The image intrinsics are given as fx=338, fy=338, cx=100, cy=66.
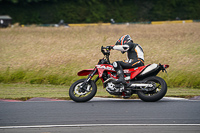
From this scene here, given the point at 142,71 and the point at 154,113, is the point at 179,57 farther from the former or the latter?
the point at 154,113

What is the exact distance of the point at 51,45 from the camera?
74.3ft

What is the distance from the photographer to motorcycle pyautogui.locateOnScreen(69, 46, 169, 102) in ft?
28.5

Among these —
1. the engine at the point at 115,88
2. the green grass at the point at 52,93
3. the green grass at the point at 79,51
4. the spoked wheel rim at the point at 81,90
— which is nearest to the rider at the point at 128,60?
the engine at the point at 115,88

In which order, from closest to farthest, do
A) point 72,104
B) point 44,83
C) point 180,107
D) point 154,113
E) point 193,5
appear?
point 154,113 → point 180,107 → point 72,104 → point 44,83 → point 193,5

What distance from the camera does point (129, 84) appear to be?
8.91m

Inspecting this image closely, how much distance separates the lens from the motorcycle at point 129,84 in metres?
8.69

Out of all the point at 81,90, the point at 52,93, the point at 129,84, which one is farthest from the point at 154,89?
the point at 52,93

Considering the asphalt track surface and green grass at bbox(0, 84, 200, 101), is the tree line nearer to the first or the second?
green grass at bbox(0, 84, 200, 101)

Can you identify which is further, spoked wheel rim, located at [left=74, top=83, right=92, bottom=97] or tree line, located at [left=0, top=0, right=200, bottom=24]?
tree line, located at [left=0, top=0, right=200, bottom=24]

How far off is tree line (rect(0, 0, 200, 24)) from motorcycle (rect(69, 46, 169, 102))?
1395 inches

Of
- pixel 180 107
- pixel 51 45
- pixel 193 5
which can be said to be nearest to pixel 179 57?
pixel 51 45

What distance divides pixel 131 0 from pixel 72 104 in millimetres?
39733

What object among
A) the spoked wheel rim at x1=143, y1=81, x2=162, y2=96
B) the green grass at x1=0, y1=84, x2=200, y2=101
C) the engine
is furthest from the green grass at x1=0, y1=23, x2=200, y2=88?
the engine

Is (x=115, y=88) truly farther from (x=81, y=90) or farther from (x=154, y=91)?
(x=154, y=91)
